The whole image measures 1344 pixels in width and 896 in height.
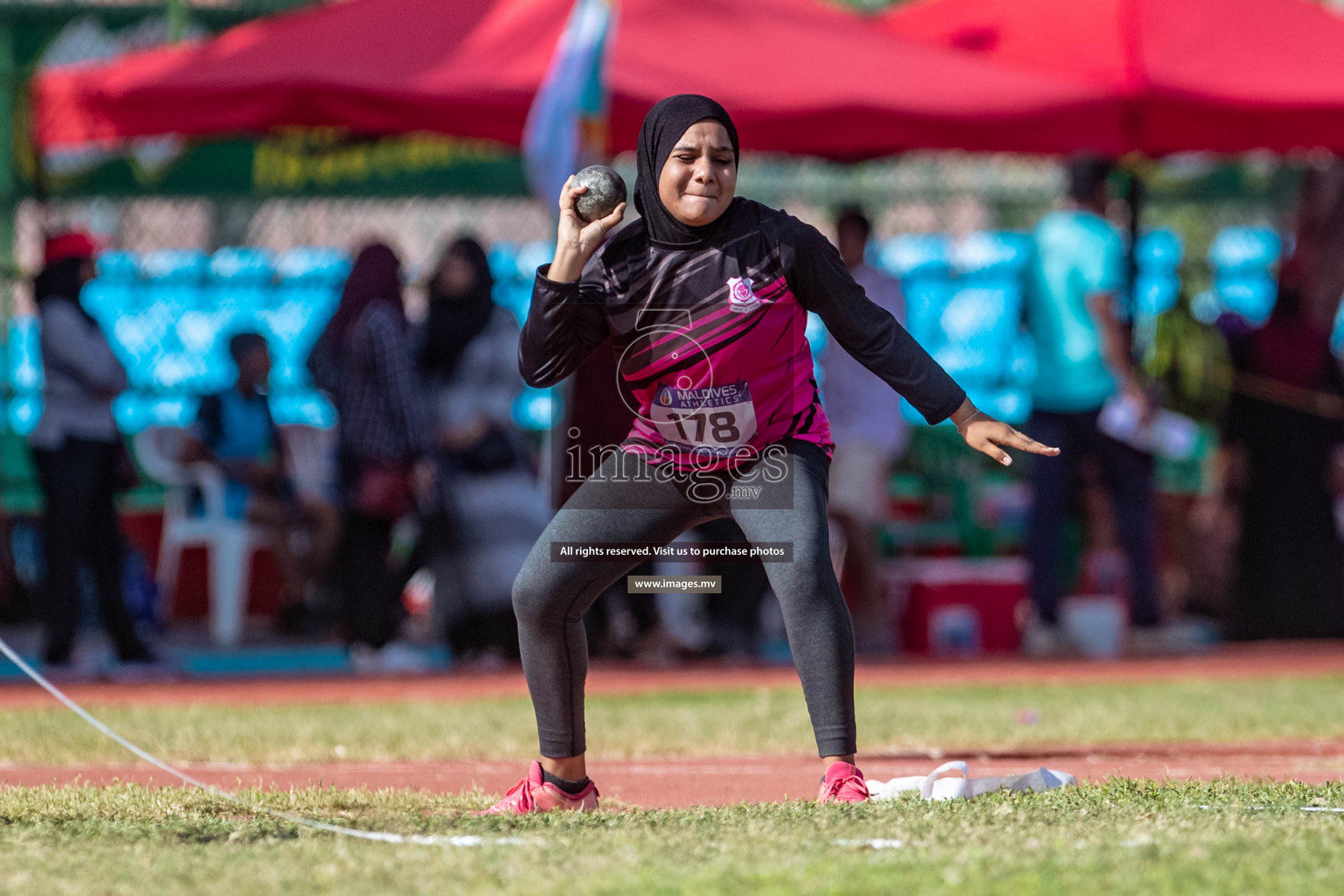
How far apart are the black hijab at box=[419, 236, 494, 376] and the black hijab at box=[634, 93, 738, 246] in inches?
192

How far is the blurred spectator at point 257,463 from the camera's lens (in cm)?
1034

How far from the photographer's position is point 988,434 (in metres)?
4.44

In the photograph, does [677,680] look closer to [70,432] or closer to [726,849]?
[70,432]

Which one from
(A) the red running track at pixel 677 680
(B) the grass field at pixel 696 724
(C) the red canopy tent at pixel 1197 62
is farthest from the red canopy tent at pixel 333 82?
(B) the grass field at pixel 696 724

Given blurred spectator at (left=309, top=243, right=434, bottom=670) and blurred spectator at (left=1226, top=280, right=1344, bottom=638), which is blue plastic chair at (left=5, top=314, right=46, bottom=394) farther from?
blurred spectator at (left=1226, top=280, right=1344, bottom=638)

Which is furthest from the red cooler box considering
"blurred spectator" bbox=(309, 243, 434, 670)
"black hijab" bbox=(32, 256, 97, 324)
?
"black hijab" bbox=(32, 256, 97, 324)

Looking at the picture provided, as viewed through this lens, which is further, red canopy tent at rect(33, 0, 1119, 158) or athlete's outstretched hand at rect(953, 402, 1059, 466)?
red canopy tent at rect(33, 0, 1119, 158)

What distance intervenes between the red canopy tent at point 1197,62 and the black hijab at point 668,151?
5540mm

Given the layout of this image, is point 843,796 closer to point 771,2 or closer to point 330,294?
point 771,2

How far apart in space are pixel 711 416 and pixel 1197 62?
6408 mm

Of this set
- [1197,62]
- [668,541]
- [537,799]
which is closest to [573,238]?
[668,541]

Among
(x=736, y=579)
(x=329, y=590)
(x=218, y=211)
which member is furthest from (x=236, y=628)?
(x=218, y=211)

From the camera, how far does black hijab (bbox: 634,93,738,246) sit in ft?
14.6

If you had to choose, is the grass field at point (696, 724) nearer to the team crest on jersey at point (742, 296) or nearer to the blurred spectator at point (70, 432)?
the blurred spectator at point (70, 432)
